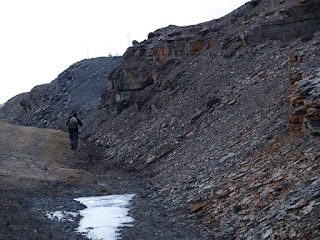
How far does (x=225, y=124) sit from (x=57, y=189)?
18.2ft

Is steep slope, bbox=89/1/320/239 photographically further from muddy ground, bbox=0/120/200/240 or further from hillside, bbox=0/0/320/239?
muddy ground, bbox=0/120/200/240

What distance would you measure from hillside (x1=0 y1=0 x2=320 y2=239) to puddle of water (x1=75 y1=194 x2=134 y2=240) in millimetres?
360

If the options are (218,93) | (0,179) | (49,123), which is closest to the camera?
(0,179)

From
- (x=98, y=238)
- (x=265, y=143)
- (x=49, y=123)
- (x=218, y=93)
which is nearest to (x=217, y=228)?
(x=98, y=238)

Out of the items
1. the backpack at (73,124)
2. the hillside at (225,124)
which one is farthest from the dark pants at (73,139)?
the hillside at (225,124)

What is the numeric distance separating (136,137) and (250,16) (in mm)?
7949

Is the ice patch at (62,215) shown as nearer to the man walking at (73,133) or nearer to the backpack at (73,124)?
the man walking at (73,133)

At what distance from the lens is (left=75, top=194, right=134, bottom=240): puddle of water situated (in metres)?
8.31

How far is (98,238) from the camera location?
790 centimetres

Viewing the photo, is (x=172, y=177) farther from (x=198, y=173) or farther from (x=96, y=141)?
(x=96, y=141)

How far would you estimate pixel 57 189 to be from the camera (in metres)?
12.6

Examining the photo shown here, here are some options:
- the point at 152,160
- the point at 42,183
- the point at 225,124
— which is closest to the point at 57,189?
the point at 42,183

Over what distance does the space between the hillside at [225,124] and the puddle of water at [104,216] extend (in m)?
0.36

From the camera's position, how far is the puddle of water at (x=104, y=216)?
831 cm
